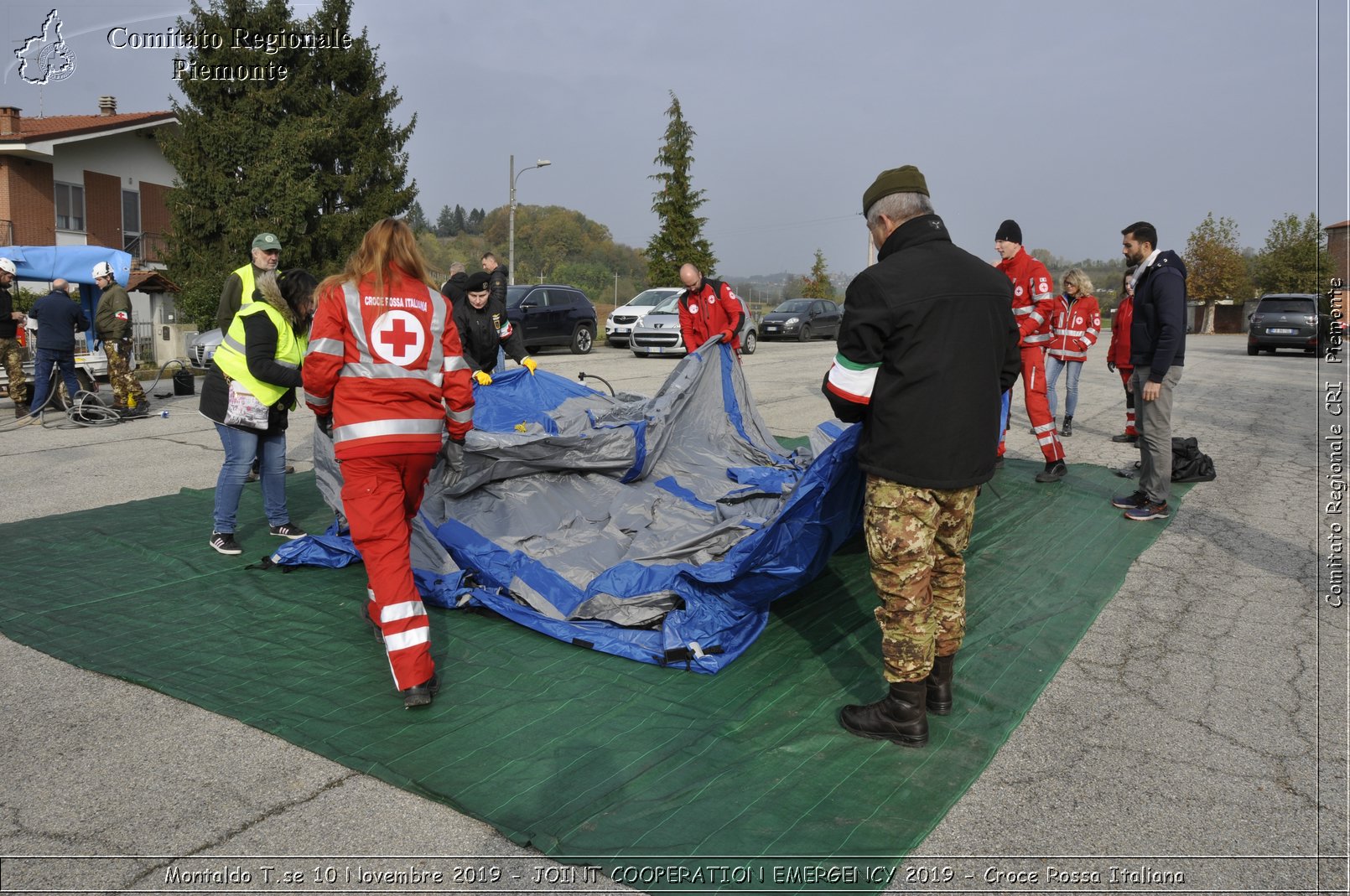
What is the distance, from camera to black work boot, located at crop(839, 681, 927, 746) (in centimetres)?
335

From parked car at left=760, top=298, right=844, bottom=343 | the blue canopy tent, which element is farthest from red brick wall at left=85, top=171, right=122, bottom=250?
parked car at left=760, top=298, right=844, bottom=343

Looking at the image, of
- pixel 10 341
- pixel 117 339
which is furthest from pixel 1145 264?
pixel 10 341

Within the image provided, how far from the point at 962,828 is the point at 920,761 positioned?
0.39 meters

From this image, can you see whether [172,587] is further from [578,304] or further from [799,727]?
[578,304]

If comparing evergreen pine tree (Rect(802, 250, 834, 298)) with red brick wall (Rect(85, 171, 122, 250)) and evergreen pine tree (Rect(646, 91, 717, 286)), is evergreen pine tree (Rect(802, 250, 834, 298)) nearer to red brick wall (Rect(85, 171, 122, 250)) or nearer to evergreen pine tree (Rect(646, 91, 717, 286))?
evergreen pine tree (Rect(646, 91, 717, 286))

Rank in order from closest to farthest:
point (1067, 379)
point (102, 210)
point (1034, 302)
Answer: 1. point (1034, 302)
2. point (1067, 379)
3. point (102, 210)

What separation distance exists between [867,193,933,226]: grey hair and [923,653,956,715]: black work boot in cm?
176

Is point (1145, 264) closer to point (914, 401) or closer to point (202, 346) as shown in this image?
point (914, 401)

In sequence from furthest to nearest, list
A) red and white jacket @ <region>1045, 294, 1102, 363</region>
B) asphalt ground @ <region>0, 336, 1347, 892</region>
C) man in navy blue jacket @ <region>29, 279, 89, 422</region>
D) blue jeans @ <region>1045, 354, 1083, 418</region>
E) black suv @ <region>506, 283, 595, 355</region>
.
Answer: black suv @ <region>506, 283, 595, 355</region> → man in navy blue jacket @ <region>29, 279, 89, 422</region> → blue jeans @ <region>1045, 354, 1083, 418</region> → red and white jacket @ <region>1045, 294, 1102, 363</region> → asphalt ground @ <region>0, 336, 1347, 892</region>

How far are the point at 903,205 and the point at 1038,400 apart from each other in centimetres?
487

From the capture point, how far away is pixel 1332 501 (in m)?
7.37

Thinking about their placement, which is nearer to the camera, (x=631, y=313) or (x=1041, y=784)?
(x=1041, y=784)

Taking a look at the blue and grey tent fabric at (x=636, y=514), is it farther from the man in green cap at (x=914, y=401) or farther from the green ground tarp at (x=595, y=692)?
the man in green cap at (x=914, y=401)

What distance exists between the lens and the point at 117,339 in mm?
11414
